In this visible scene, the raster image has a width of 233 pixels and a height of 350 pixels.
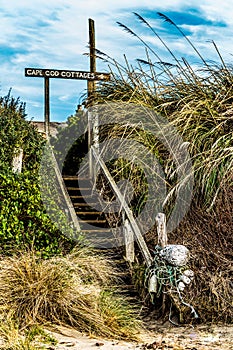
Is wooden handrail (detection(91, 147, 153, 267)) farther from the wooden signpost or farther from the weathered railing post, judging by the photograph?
the wooden signpost

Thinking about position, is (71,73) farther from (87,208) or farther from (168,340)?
(168,340)

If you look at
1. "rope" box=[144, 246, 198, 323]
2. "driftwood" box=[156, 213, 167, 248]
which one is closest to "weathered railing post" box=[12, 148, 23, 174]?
"driftwood" box=[156, 213, 167, 248]

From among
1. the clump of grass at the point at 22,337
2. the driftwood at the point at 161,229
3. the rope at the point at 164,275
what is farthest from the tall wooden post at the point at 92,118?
the clump of grass at the point at 22,337

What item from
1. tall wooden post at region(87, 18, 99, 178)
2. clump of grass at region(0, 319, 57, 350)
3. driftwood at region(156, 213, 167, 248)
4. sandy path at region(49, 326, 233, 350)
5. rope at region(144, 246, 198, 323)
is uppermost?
tall wooden post at region(87, 18, 99, 178)

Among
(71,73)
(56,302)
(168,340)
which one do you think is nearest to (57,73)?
(71,73)

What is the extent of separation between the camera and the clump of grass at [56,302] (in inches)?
219

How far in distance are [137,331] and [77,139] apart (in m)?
6.58

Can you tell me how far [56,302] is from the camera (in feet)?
18.7

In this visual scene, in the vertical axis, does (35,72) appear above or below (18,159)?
above

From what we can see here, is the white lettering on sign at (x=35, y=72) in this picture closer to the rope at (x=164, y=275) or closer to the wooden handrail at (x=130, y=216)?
the wooden handrail at (x=130, y=216)

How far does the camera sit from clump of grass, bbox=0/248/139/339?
5.57m

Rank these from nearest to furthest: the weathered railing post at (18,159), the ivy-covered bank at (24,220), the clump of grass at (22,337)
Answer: the clump of grass at (22,337)
the ivy-covered bank at (24,220)
the weathered railing post at (18,159)

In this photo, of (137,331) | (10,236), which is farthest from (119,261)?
(137,331)

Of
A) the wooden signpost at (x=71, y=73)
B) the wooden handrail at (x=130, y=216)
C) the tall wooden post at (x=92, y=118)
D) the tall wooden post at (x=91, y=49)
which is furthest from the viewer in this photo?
the tall wooden post at (x=91, y=49)
